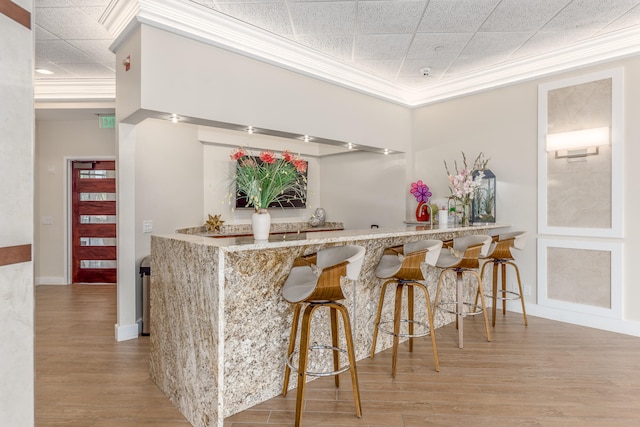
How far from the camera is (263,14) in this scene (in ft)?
10.7

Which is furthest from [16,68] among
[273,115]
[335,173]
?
[335,173]

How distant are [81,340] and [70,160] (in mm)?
3921

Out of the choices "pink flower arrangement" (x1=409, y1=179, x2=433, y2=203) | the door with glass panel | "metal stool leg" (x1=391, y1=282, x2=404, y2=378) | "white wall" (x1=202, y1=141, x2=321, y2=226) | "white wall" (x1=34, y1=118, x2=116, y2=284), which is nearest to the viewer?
"metal stool leg" (x1=391, y1=282, x2=404, y2=378)

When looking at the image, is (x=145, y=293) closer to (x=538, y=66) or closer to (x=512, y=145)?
(x=512, y=145)

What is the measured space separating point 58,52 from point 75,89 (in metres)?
1.07

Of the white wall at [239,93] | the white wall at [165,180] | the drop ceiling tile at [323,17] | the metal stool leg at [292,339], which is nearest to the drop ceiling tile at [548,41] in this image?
the white wall at [239,93]

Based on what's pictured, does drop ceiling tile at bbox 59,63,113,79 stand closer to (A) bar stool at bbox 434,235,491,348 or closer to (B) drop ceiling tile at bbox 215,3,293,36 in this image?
(B) drop ceiling tile at bbox 215,3,293,36

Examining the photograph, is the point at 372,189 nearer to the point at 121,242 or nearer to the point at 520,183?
the point at 520,183

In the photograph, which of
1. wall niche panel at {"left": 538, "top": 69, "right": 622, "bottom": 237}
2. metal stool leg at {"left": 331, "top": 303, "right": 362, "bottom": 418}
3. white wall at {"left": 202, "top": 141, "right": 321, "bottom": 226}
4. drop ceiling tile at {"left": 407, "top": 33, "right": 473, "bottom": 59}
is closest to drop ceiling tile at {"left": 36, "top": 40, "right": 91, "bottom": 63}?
white wall at {"left": 202, "top": 141, "right": 321, "bottom": 226}

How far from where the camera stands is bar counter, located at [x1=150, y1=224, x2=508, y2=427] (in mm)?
2148

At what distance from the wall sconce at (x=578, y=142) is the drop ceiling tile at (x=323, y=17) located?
2618 millimetres

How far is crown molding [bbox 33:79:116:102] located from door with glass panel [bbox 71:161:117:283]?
165 centimetres

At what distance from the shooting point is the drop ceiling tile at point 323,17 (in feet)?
10.3

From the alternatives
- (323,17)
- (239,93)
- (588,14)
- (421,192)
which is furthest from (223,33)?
(588,14)
